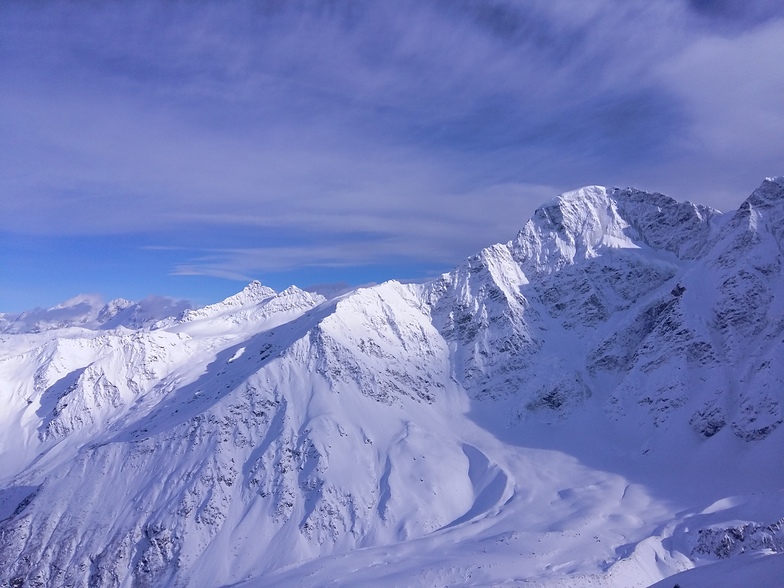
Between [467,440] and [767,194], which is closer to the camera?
[467,440]

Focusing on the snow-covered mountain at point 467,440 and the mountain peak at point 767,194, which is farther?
the mountain peak at point 767,194

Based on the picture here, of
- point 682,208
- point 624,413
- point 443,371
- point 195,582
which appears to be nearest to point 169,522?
point 195,582

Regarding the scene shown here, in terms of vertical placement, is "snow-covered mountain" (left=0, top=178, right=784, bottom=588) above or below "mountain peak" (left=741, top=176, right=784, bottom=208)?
below

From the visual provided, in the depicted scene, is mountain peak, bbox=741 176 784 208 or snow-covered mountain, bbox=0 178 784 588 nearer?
snow-covered mountain, bbox=0 178 784 588

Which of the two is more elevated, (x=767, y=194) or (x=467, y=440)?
(x=767, y=194)

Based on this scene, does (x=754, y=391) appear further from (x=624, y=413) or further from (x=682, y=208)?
(x=682, y=208)

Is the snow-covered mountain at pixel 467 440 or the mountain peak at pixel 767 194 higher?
the mountain peak at pixel 767 194

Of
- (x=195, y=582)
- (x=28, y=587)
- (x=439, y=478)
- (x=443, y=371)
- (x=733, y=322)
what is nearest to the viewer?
(x=195, y=582)

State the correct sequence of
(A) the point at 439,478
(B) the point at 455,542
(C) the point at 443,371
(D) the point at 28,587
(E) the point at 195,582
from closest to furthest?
(B) the point at 455,542 → (E) the point at 195,582 → (D) the point at 28,587 → (A) the point at 439,478 → (C) the point at 443,371
